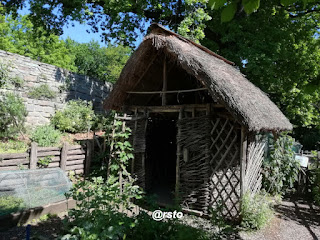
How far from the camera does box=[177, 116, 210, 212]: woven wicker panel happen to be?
630cm

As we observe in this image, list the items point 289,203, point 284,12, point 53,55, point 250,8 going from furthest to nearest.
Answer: point 53,55 < point 284,12 < point 289,203 < point 250,8

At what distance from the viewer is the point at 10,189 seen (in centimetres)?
532

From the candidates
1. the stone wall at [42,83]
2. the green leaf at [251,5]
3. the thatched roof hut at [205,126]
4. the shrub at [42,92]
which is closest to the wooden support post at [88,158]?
the thatched roof hut at [205,126]

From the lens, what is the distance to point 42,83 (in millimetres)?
11328

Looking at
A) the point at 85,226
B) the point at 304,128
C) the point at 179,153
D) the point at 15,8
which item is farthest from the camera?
the point at 304,128

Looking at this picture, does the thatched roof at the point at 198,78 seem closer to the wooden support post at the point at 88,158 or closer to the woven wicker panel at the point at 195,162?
the woven wicker panel at the point at 195,162

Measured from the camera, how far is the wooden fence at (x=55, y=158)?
677cm

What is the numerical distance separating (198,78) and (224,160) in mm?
2145

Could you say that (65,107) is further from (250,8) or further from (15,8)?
(250,8)

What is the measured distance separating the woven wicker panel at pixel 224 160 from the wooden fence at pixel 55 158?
445 cm

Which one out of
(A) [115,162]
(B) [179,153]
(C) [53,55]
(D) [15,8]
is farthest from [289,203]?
(C) [53,55]

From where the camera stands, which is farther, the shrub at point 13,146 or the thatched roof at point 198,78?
the shrub at point 13,146

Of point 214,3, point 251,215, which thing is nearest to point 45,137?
point 251,215

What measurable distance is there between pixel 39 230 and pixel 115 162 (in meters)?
2.99
